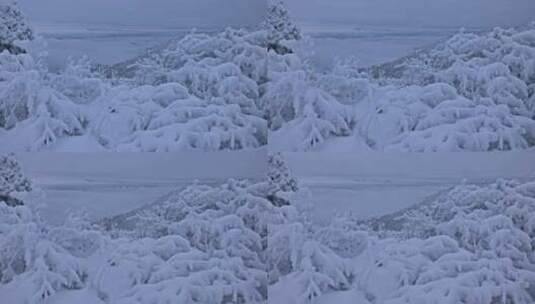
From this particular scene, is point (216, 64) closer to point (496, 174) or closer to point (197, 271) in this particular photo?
point (197, 271)

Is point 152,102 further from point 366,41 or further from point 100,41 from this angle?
point 366,41

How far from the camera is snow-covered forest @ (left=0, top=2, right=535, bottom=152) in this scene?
9.60ft

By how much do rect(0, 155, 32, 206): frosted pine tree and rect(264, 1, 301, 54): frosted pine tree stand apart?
1.01 m

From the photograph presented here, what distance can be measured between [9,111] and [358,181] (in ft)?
4.24

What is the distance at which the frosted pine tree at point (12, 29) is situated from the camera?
292cm

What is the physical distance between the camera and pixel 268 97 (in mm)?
2963

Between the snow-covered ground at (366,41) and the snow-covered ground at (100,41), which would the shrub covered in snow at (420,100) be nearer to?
the snow-covered ground at (366,41)

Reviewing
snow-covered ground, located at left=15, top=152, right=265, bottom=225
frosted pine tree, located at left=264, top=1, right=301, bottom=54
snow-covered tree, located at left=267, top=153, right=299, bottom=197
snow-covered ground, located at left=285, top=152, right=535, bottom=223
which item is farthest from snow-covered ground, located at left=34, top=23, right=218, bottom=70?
snow-covered ground, located at left=285, top=152, right=535, bottom=223

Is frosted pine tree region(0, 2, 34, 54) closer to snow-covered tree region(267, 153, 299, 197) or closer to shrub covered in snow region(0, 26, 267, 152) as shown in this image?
shrub covered in snow region(0, 26, 267, 152)

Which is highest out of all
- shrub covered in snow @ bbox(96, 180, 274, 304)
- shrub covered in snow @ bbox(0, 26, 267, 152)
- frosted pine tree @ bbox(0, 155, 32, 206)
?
shrub covered in snow @ bbox(0, 26, 267, 152)

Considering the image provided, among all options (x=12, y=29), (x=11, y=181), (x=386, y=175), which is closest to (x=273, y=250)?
(x=386, y=175)

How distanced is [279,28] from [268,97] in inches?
10.1

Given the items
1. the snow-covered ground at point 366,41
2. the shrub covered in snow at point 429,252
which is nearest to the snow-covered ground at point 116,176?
the shrub covered in snow at point 429,252

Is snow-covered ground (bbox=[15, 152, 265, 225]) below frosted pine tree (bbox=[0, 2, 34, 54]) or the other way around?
below
